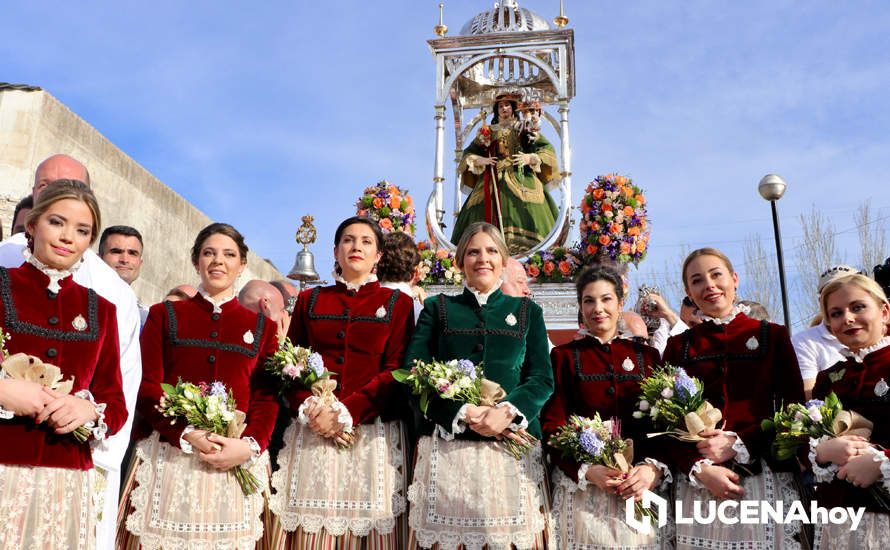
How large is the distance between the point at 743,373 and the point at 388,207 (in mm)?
5927

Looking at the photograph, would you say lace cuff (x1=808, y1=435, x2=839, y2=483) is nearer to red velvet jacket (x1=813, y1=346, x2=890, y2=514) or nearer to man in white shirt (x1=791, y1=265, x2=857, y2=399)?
red velvet jacket (x1=813, y1=346, x2=890, y2=514)

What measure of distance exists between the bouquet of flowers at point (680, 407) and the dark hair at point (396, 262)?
1803 millimetres

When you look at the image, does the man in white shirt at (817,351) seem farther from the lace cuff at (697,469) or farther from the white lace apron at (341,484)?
the white lace apron at (341,484)

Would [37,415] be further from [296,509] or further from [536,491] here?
[536,491]

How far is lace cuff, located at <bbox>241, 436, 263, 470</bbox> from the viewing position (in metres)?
3.77

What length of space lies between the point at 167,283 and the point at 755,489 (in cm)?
1093

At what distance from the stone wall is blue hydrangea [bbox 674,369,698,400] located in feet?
24.6

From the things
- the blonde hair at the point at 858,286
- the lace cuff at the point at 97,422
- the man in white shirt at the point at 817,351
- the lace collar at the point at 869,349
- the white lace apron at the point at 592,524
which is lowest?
the white lace apron at the point at 592,524

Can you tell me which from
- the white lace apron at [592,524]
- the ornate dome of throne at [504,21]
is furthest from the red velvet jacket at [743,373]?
the ornate dome of throne at [504,21]

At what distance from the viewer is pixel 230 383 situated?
399cm

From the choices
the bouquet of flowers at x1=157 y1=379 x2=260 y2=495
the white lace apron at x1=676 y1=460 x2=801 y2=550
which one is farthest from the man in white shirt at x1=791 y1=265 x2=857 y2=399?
the bouquet of flowers at x1=157 y1=379 x2=260 y2=495

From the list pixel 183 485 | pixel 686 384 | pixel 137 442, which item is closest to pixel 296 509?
pixel 183 485

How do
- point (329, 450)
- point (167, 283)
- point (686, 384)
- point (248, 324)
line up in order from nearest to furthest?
point (686, 384) → point (329, 450) → point (248, 324) → point (167, 283)

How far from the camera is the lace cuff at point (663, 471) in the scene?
3820 mm
